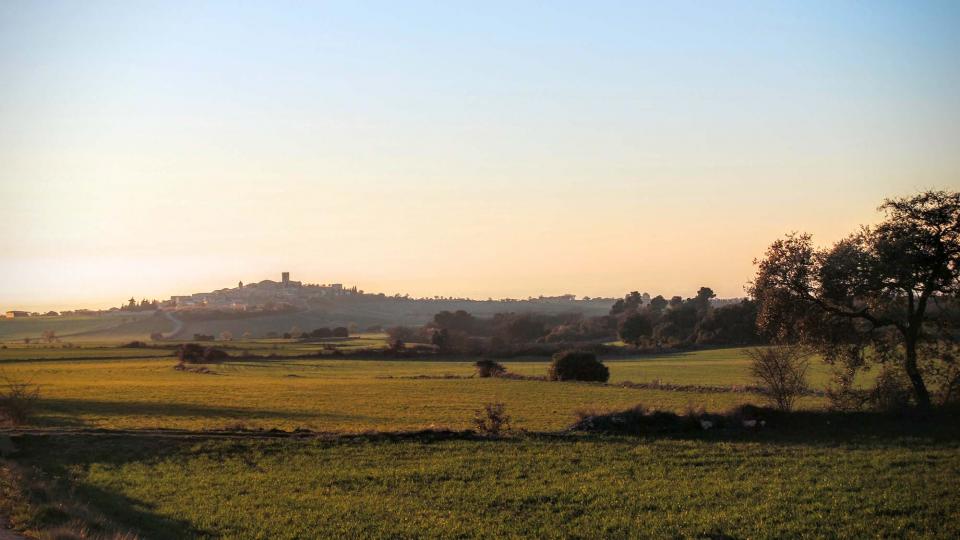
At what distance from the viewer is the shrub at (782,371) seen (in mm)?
31625

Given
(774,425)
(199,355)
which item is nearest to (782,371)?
(774,425)

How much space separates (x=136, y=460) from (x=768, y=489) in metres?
18.3

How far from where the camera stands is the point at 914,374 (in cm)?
2969

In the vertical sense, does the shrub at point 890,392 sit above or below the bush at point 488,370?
above

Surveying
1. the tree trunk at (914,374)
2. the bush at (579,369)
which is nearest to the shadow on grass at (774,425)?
the tree trunk at (914,374)

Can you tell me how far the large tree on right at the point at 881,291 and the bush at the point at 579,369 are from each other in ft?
104

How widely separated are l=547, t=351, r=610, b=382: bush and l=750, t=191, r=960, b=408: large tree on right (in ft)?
104

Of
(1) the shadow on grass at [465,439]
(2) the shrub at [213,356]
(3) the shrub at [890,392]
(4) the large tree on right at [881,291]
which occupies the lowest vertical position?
(2) the shrub at [213,356]

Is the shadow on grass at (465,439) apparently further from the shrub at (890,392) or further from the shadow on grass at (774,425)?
the shrub at (890,392)

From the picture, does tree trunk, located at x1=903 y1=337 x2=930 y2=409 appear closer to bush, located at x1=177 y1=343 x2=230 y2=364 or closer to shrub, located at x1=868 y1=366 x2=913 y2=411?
shrub, located at x1=868 y1=366 x2=913 y2=411

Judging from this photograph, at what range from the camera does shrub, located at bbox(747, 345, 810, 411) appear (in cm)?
3162

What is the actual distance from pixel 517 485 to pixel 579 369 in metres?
45.9

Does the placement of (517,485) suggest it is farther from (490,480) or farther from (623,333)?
(623,333)

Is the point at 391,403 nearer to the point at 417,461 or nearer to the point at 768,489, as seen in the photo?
the point at 417,461
